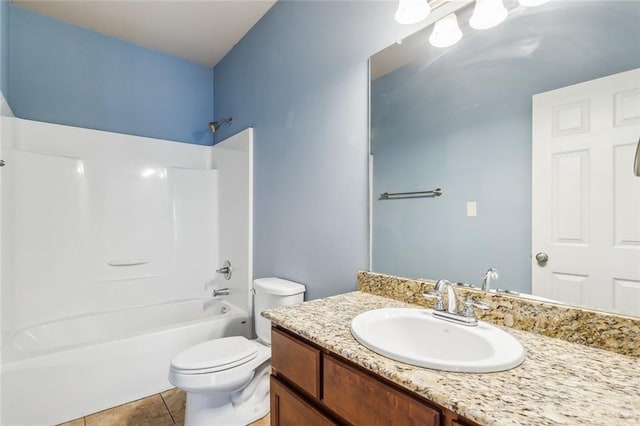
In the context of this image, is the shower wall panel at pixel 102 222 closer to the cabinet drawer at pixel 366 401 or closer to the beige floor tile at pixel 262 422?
the beige floor tile at pixel 262 422

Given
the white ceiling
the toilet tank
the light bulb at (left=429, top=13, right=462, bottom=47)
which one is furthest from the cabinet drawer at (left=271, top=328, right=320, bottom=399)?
the white ceiling

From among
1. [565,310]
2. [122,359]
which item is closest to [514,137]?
[565,310]

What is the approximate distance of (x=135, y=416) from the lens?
172 cm

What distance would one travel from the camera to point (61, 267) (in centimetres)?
220

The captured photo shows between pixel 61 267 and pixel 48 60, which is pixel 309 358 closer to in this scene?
pixel 61 267

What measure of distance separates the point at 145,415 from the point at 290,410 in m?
1.31

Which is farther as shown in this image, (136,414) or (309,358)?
(136,414)

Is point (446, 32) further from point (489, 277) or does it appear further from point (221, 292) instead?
point (221, 292)

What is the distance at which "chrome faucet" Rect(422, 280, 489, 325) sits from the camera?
93cm

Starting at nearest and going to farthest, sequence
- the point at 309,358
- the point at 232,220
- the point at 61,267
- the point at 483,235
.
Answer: the point at 309,358 → the point at 483,235 → the point at 61,267 → the point at 232,220

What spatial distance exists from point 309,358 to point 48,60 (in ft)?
9.82

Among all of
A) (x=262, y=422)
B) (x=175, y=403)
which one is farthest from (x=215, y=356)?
(x=175, y=403)

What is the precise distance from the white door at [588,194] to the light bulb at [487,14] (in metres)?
0.34

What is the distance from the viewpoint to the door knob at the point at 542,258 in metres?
0.92
